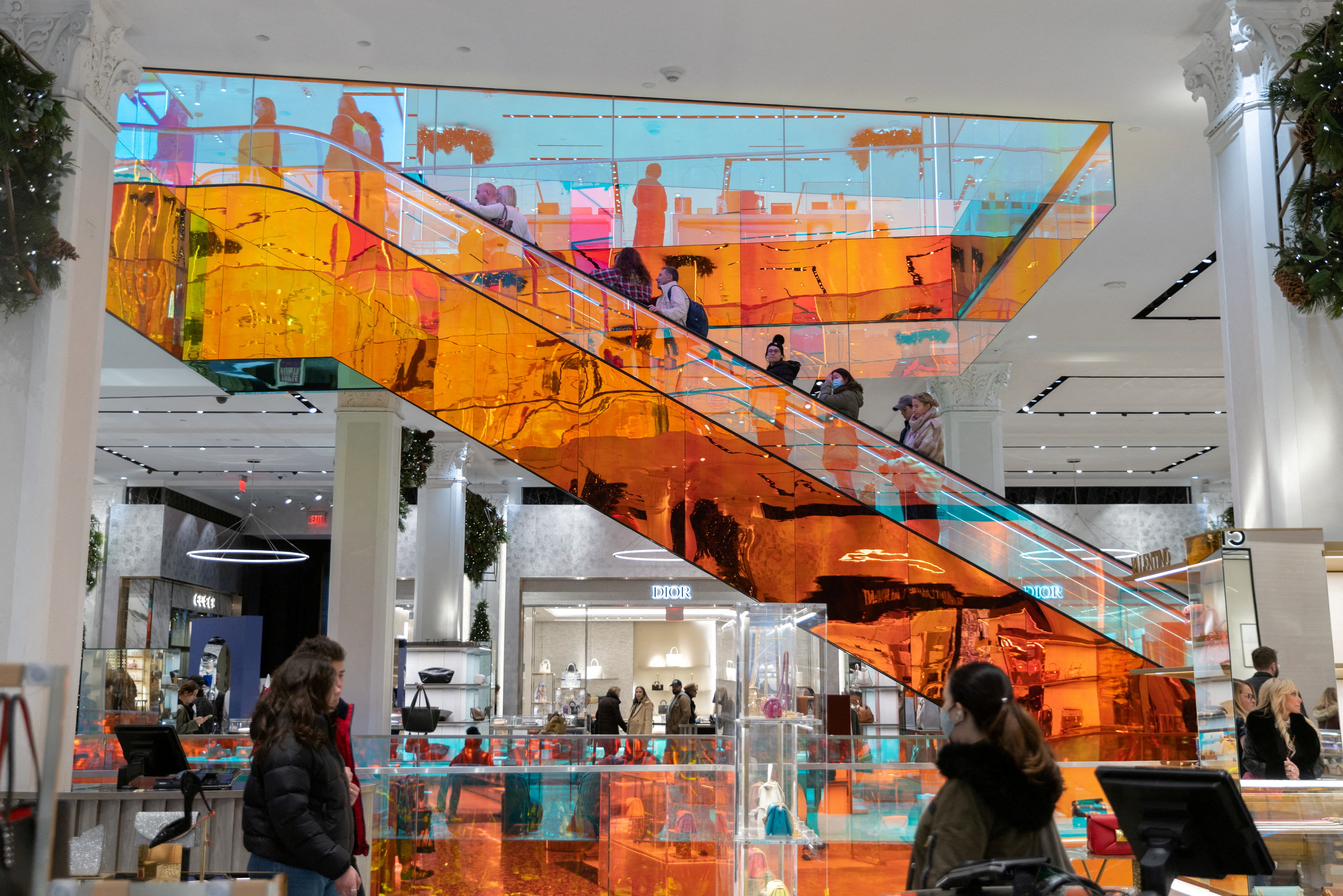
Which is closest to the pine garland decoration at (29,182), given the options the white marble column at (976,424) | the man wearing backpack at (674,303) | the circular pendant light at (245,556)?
the man wearing backpack at (674,303)

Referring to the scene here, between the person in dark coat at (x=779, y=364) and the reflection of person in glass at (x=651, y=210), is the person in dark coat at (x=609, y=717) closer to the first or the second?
the person in dark coat at (x=779, y=364)

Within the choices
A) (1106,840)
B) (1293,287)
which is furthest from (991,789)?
(1293,287)

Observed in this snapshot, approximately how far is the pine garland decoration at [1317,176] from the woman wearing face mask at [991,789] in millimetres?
3914

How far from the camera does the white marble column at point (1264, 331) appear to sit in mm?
6145

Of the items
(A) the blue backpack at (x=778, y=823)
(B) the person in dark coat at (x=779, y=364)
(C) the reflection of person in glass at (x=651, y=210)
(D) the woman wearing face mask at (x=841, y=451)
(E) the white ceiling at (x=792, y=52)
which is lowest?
(A) the blue backpack at (x=778, y=823)

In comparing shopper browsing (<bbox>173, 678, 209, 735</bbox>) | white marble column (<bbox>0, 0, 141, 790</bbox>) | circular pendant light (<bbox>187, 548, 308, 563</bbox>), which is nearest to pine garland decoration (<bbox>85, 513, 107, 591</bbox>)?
circular pendant light (<bbox>187, 548, 308, 563</bbox>)

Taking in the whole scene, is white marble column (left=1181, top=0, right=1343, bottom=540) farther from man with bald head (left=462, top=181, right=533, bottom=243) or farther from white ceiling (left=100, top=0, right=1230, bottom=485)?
man with bald head (left=462, top=181, right=533, bottom=243)

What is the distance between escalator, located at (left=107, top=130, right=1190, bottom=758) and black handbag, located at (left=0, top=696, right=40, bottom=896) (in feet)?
26.7

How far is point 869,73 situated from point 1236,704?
188 inches

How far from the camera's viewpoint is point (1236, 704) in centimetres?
530

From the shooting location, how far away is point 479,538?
19594 mm

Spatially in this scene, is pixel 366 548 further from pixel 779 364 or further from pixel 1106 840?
pixel 1106 840

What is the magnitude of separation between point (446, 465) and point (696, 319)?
8.20 meters

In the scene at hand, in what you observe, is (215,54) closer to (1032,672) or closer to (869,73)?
(869,73)
